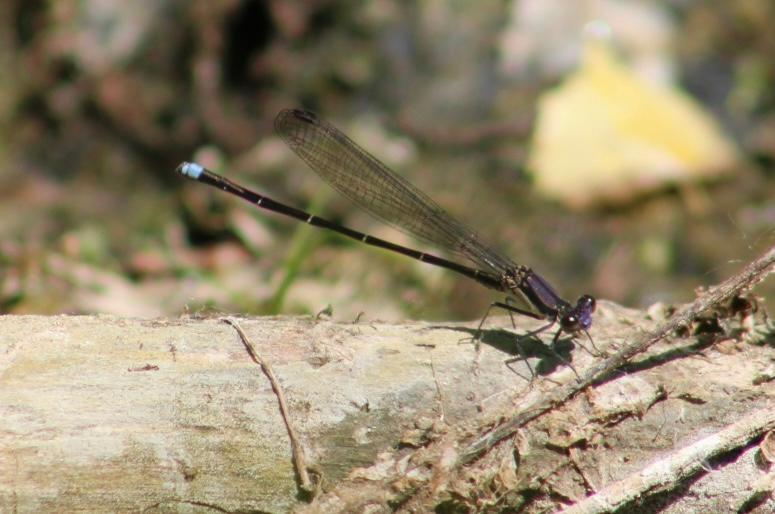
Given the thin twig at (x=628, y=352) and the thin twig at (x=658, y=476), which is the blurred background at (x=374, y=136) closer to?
the thin twig at (x=628, y=352)

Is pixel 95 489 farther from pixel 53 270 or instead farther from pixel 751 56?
pixel 751 56

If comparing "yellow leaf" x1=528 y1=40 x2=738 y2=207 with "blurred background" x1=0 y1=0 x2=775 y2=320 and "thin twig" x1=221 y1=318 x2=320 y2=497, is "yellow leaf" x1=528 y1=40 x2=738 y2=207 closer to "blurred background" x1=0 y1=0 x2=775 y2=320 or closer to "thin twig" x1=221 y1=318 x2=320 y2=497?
"blurred background" x1=0 y1=0 x2=775 y2=320

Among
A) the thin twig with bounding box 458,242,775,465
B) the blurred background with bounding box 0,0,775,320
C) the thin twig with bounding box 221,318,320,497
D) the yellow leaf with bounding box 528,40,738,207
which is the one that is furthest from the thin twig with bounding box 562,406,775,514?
the yellow leaf with bounding box 528,40,738,207

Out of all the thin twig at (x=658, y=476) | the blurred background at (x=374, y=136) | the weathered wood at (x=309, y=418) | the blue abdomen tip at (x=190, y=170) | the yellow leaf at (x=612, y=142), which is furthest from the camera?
the yellow leaf at (x=612, y=142)

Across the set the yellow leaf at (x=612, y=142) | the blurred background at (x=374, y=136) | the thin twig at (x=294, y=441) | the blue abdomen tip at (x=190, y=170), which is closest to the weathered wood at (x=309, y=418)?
the thin twig at (x=294, y=441)

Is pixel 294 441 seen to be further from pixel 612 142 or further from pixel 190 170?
pixel 612 142

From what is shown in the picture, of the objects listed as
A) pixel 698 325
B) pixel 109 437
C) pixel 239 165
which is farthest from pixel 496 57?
pixel 109 437
